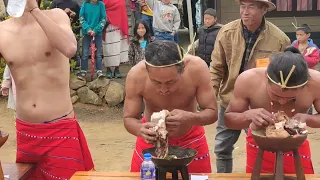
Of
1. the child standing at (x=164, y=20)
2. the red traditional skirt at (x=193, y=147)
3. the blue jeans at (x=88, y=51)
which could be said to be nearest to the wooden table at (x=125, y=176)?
the red traditional skirt at (x=193, y=147)

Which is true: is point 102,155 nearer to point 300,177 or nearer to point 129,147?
point 129,147

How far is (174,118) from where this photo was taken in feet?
9.73

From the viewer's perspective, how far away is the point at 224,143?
461cm

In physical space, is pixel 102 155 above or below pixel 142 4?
below

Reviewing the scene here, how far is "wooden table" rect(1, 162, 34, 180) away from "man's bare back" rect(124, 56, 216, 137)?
85 centimetres

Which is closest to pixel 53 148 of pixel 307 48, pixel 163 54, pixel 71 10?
pixel 163 54

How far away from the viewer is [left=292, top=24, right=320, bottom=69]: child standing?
24.0ft

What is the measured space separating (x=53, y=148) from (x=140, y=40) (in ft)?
17.5

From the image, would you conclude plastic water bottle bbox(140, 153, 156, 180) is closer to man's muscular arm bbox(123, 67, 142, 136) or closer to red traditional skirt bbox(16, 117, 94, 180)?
man's muscular arm bbox(123, 67, 142, 136)

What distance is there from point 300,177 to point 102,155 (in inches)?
151

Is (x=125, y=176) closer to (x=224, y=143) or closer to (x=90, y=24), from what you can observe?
(x=224, y=143)

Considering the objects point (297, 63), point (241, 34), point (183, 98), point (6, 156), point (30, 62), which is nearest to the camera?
point (297, 63)

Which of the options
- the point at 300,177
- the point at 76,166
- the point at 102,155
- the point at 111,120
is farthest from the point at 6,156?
the point at 300,177

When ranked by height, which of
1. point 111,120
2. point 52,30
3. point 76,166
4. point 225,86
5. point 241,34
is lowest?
point 111,120
